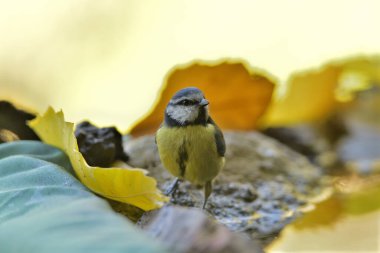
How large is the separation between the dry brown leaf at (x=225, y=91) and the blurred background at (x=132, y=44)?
150 mm

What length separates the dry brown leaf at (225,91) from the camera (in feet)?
3.09

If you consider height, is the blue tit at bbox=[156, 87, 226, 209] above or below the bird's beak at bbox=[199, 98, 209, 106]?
below

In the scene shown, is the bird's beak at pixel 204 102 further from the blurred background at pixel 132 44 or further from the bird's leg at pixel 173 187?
the blurred background at pixel 132 44

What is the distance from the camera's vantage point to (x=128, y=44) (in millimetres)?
1347

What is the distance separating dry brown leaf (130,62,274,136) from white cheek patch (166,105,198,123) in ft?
0.45

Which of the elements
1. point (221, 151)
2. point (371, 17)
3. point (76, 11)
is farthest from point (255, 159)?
point (371, 17)

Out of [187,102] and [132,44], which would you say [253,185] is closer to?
[187,102]

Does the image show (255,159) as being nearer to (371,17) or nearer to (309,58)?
(309,58)

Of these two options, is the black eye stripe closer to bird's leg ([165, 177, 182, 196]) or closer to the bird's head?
the bird's head

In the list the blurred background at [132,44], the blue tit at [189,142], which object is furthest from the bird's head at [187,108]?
the blurred background at [132,44]

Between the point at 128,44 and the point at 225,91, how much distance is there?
1.27ft

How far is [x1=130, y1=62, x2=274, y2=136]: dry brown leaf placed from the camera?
0.94 m

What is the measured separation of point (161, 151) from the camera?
80cm

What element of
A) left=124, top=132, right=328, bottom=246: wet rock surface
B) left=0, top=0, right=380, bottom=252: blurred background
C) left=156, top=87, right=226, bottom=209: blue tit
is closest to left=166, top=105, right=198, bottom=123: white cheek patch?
left=156, top=87, right=226, bottom=209: blue tit
